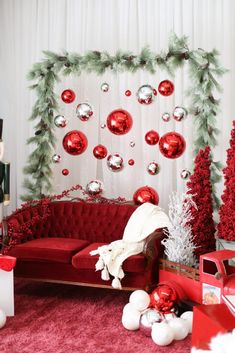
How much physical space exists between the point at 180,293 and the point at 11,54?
371 centimetres

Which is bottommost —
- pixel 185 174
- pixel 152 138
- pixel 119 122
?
pixel 185 174

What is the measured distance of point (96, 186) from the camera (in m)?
5.05

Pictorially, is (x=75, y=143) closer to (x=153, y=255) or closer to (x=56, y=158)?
(x=56, y=158)

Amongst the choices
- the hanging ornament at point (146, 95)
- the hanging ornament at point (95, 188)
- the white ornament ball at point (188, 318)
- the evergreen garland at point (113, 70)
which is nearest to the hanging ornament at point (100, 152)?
the hanging ornament at point (95, 188)

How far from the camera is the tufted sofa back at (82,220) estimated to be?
15.8 ft

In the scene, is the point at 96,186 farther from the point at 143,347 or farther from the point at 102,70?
the point at 143,347

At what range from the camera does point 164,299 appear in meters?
3.64

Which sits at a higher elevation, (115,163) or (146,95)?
(146,95)

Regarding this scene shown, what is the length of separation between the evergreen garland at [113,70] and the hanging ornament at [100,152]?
0.54m

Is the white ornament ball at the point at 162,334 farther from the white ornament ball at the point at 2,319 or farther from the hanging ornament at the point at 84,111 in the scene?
the hanging ornament at the point at 84,111

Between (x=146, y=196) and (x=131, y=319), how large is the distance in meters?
1.60

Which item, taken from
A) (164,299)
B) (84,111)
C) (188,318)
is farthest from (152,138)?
(188,318)

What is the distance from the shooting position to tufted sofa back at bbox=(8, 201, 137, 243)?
190 inches

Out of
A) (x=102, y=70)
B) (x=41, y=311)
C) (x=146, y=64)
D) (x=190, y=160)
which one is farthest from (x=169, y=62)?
(x=41, y=311)
